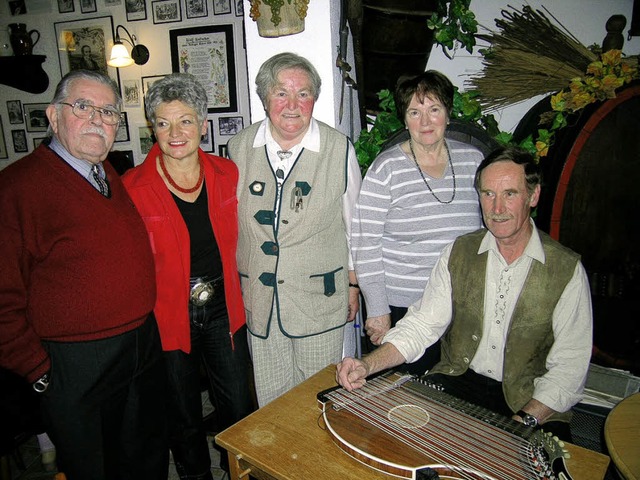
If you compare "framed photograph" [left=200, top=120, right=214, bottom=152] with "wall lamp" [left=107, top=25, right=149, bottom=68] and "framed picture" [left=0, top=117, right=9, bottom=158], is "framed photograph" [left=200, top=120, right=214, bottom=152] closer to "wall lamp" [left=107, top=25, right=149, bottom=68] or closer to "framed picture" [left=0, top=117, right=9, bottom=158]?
"wall lamp" [left=107, top=25, right=149, bottom=68]

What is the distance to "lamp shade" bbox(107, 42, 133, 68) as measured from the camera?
4.57 metres

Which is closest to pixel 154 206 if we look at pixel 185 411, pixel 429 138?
pixel 185 411

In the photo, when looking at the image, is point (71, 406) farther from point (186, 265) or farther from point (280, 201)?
point (280, 201)

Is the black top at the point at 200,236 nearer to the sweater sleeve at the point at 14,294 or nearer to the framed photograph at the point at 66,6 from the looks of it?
the sweater sleeve at the point at 14,294

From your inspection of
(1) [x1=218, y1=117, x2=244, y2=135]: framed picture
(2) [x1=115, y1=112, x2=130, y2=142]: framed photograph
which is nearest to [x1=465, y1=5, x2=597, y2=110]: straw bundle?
(1) [x1=218, y1=117, x2=244, y2=135]: framed picture

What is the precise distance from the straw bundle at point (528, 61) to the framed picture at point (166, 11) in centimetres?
335

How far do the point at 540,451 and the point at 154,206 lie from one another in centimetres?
162

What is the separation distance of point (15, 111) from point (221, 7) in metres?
2.96

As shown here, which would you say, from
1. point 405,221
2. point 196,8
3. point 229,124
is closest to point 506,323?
point 405,221

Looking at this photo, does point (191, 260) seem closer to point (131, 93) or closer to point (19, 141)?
point (131, 93)

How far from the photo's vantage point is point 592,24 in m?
3.09

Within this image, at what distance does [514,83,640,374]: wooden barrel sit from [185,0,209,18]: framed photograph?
3.87 m

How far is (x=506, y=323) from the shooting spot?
1.65 m

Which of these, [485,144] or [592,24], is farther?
[592,24]
